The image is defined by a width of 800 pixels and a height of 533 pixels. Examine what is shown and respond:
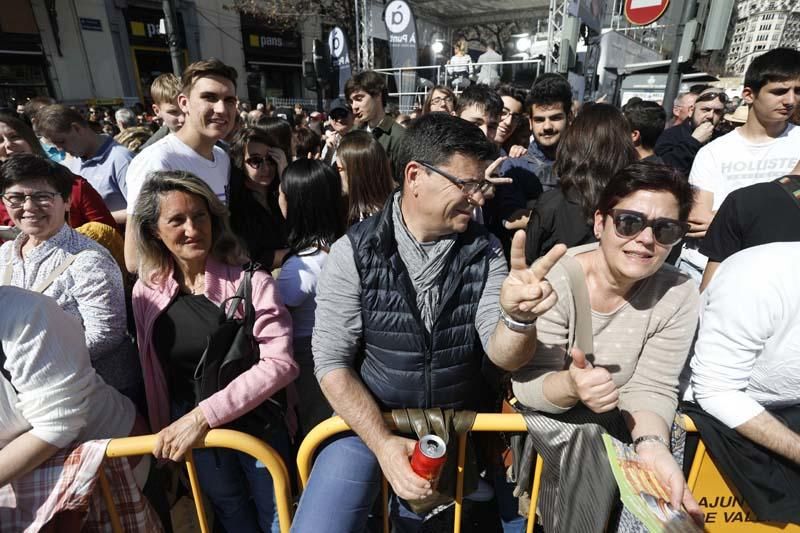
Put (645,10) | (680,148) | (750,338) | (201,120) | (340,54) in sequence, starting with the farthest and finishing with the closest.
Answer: (340,54) < (645,10) < (680,148) < (201,120) < (750,338)

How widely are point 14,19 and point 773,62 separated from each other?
20906 mm

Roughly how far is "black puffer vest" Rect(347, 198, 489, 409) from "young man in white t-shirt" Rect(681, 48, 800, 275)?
2079mm

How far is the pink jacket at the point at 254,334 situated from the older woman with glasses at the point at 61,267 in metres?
0.15

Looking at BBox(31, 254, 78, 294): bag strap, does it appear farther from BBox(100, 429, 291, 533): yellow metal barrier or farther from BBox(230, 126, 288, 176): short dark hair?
BBox(230, 126, 288, 176): short dark hair

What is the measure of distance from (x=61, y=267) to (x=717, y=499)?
3118 millimetres

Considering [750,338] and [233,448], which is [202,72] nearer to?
[233,448]

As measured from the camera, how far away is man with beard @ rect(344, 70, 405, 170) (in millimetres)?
4332

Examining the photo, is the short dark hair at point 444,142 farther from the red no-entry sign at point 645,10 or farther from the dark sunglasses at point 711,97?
the red no-entry sign at point 645,10

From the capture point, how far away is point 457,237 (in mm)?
1796

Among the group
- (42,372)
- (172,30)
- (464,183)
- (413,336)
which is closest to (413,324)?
(413,336)

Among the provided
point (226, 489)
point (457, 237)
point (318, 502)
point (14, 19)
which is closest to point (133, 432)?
point (226, 489)

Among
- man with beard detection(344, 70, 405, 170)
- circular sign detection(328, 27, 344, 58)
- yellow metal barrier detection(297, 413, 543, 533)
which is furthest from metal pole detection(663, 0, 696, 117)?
circular sign detection(328, 27, 344, 58)

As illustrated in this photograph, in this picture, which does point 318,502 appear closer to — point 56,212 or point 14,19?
point 56,212

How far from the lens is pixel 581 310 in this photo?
5.27ft
